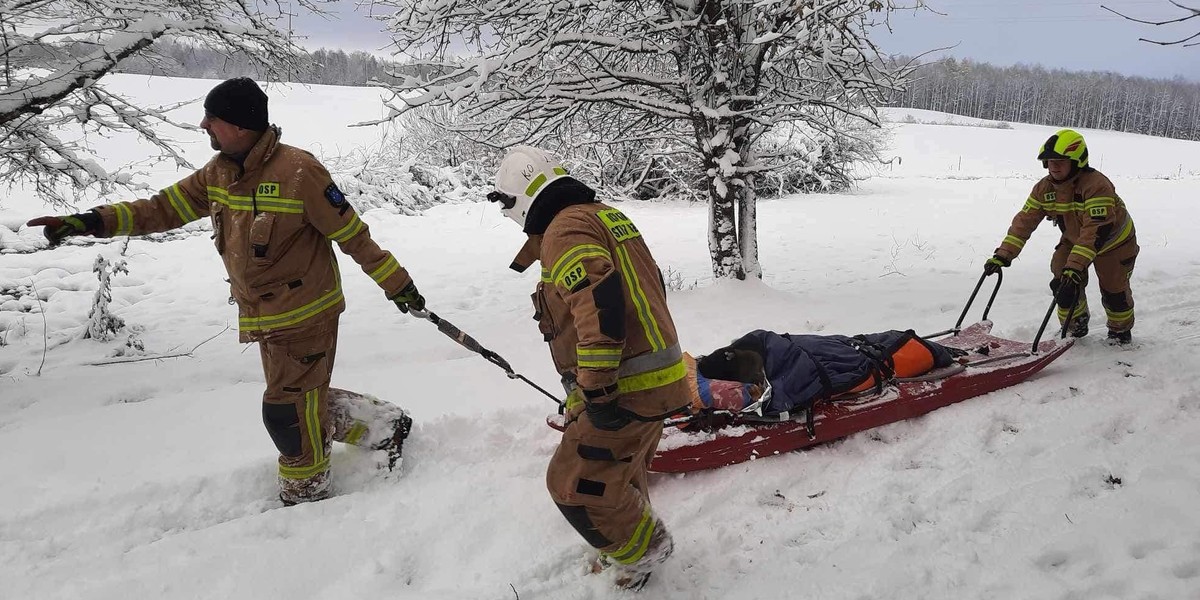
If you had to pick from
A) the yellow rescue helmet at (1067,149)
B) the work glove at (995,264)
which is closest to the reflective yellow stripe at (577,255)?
the work glove at (995,264)

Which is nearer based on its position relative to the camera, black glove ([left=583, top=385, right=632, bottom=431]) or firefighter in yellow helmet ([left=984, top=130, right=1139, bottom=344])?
black glove ([left=583, top=385, right=632, bottom=431])

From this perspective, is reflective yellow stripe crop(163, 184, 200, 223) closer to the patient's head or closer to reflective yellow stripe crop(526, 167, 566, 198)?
reflective yellow stripe crop(526, 167, 566, 198)

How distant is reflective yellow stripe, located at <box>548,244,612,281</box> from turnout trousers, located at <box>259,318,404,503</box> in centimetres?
152

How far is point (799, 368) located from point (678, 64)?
398 centimetres

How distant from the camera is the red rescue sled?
3.51 metres

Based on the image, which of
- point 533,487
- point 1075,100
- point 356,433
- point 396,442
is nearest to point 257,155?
point 356,433

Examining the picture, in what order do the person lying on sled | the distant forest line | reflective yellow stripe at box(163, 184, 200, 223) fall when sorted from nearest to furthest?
reflective yellow stripe at box(163, 184, 200, 223)
the person lying on sled
the distant forest line

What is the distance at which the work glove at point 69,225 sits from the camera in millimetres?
2799

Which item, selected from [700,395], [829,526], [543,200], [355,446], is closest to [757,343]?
[700,395]

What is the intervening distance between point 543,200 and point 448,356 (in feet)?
11.4

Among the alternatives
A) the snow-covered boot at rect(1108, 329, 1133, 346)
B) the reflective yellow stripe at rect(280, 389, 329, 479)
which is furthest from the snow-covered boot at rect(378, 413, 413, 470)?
the snow-covered boot at rect(1108, 329, 1133, 346)

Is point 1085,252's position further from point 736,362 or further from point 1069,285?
point 736,362

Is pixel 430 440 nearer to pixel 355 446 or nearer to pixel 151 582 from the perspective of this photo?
pixel 355 446

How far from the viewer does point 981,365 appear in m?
4.28
